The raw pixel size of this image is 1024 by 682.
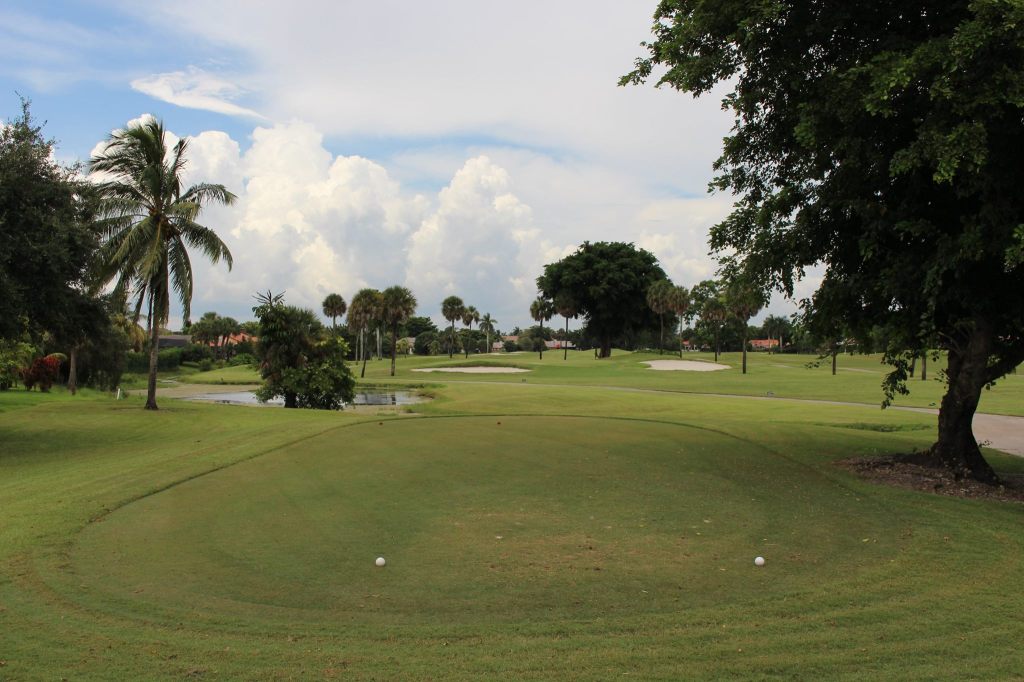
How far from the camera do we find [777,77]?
1341cm

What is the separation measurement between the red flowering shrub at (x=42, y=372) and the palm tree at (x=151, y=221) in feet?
72.9

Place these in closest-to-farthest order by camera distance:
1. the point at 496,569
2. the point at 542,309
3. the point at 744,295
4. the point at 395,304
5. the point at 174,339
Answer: the point at 496,569, the point at 744,295, the point at 395,304, the point at 542,309, the point at 174,339

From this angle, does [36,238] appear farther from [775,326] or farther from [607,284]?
[775,326]

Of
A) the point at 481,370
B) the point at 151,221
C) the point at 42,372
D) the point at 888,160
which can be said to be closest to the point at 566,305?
the point at 481,370

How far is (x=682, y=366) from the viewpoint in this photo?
7194 cm

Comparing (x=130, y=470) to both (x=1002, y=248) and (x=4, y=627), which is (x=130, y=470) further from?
(x=1002, y=248)

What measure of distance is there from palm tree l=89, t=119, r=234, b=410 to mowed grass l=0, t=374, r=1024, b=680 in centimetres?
1249

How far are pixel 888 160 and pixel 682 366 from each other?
61.0 meters

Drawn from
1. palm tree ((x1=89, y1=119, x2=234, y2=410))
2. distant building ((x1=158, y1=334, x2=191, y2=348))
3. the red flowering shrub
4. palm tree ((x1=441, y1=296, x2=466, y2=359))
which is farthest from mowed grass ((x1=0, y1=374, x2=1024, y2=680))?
distant building ((x1=158, y1=334, x2=191, y2=348))

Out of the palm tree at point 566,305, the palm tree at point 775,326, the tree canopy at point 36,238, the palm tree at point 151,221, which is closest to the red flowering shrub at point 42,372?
the palm tree at point 151,221

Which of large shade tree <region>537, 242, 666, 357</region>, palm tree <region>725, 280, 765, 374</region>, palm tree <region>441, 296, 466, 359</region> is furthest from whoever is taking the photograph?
palm tree <region>441, 296, 466, 359</region>

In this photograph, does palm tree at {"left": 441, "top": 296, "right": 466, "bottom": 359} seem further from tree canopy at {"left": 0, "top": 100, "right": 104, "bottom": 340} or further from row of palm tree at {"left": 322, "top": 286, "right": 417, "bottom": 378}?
tree canopy at {"left": 0, "top": 100, "right": 104, "bottom": 340}

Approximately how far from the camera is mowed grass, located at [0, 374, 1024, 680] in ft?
18.0

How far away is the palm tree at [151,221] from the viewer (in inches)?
1026
